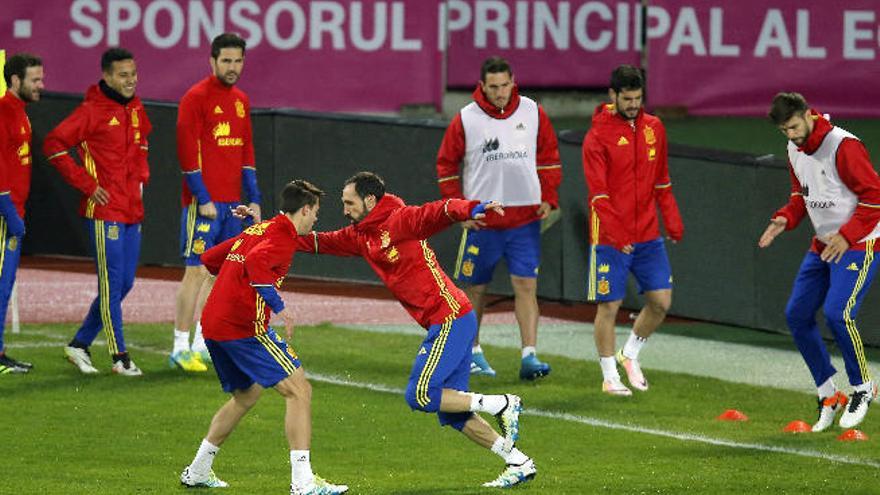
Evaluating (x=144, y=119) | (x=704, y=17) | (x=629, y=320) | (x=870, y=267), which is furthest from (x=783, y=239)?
(x=704, y=17)

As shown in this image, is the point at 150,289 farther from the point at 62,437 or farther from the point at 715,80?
the point at 715,80

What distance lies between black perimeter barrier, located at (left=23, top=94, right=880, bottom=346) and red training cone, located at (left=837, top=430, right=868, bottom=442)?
305 centimetres

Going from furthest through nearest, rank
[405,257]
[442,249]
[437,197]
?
[442,249]
[437,197]
[405,257]

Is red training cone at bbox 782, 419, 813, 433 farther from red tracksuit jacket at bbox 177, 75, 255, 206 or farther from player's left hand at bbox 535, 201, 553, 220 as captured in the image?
red tracksuit jacket at bbox 177, 75, 255, 206

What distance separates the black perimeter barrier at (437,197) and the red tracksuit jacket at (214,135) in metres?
3.64

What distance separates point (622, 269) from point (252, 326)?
13.5ft

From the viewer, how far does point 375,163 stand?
19094 mm

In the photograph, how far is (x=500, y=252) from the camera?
49.5 ft

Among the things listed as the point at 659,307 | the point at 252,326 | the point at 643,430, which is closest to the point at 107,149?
the point at 659,307

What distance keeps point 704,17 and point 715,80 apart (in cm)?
77

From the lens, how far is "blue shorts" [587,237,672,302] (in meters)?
14.4

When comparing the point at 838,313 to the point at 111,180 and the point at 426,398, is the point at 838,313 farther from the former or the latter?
the point at 111,180

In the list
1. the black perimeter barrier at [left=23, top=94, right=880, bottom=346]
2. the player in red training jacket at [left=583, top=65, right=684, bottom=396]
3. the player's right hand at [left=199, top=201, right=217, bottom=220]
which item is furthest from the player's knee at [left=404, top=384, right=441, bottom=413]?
the black perimeter barrier at [left=23, top=94, right=880, bottom=346]

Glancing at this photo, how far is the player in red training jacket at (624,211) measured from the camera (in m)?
14.3
